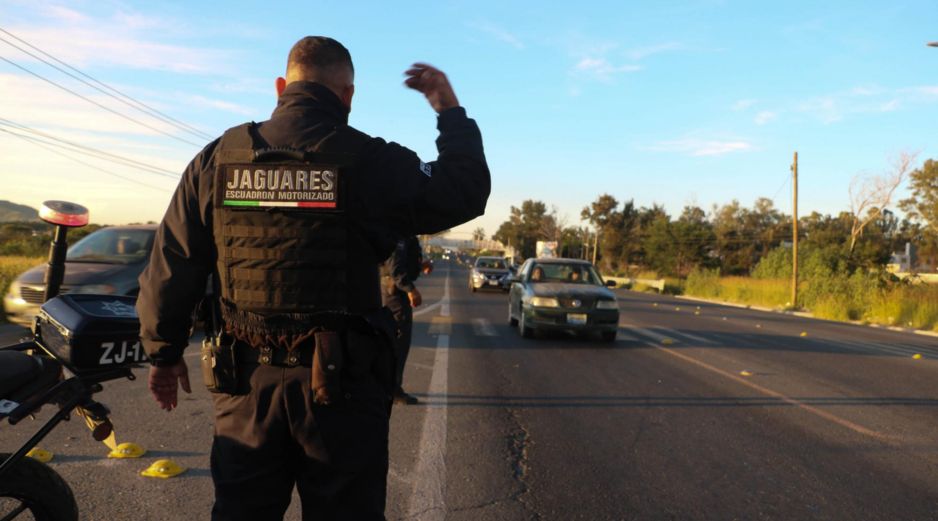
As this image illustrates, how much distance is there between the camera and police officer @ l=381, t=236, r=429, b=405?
621 centimetres

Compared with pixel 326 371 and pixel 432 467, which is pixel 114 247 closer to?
pixel 432 467

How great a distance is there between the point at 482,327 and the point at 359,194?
39.2 ft

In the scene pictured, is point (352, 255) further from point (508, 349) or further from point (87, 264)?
point (87, 264)

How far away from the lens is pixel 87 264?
412 inches

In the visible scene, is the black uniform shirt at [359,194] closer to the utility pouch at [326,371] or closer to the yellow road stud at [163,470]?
the utility pouch at [326,371]

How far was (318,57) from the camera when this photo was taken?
2.35 metres

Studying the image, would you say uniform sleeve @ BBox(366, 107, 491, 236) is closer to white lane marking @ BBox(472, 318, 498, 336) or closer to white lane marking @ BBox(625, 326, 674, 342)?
white lane marking @ BBox(472, 318, 498, 336)

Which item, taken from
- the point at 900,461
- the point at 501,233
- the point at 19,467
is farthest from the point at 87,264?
the point at 501,233

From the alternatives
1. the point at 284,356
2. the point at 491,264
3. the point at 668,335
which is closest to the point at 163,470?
the point at 284,356

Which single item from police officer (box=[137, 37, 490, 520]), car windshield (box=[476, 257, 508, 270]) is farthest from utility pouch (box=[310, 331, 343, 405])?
car windshield (box=[476, 257, 508, 270])

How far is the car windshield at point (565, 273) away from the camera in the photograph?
42.8ft

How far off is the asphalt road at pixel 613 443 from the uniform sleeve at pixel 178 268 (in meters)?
1.78

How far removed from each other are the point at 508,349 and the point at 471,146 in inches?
340

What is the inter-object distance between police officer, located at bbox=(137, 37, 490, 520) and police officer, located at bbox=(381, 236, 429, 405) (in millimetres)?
3834
